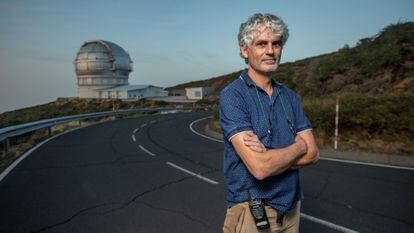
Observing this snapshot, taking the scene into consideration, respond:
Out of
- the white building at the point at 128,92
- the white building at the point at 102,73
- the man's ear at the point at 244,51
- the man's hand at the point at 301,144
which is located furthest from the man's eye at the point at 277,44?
the white building at the point at 102,73

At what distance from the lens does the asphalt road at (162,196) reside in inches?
163

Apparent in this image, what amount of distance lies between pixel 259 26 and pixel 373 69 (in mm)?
15772

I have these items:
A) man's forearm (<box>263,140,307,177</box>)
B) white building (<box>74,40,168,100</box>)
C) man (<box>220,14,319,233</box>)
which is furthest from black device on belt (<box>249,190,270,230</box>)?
white building (<box>74,40,168,100</box>)

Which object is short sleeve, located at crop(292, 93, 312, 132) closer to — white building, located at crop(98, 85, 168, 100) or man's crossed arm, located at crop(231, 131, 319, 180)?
man's crossed arm, located at crop(231, 131, 319, 180)

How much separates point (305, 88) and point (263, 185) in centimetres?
1754

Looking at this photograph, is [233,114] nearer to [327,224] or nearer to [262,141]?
[262,141]

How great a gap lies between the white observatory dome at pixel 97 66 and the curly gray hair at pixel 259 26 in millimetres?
71601

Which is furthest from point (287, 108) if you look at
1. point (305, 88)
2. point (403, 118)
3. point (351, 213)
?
point (305, 88)

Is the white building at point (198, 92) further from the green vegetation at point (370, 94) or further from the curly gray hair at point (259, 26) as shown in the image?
the curly gray hair at point (259, 26)

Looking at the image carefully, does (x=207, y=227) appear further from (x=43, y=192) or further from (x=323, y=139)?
(x=323, y=139)

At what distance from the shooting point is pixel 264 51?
198cm

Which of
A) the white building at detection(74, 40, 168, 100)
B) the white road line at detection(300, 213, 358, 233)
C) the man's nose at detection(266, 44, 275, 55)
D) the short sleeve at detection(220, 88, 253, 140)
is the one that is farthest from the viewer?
the white building at detection(74, 40, 168, 100)

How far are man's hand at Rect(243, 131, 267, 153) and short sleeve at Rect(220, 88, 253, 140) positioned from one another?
2.1 inches

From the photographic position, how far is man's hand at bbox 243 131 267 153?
174 centimetres
